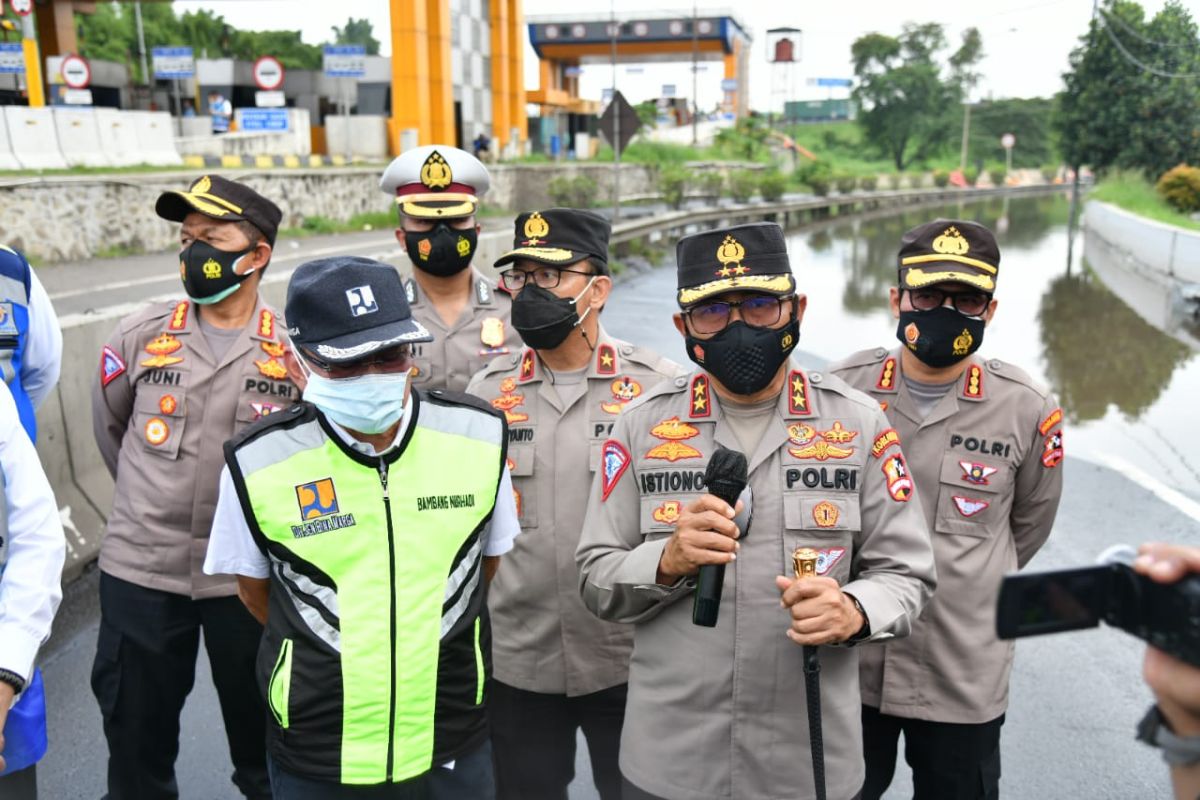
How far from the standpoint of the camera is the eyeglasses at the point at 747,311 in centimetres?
269

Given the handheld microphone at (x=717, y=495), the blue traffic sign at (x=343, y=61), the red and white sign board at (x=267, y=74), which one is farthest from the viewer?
the blue traffic sign at (x=343, y=61)

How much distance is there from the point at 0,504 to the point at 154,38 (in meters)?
70.6

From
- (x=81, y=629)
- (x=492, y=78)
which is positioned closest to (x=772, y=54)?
(x=492, y=78)

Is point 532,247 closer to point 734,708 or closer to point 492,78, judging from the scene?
Result: point 734,708

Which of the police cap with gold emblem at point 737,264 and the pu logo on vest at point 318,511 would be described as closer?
the pu logo on vest at point 318,511

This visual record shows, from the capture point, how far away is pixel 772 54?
7619 centimetres

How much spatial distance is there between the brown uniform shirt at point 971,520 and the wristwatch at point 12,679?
2.37m

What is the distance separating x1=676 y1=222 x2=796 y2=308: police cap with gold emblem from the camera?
264 centimetres

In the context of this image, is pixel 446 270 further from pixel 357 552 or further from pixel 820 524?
pixel 820 524

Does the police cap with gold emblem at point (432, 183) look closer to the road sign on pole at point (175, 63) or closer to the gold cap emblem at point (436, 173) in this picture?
the gold cap emblem at point (436, 173)

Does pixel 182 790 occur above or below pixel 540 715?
below

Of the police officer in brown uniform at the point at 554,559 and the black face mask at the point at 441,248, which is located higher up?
the black face mask at the point at 441,248

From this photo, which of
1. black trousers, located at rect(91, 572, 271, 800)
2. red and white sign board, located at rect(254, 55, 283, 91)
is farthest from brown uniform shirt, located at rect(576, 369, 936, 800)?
red and white sign board, located at rect(254, 55, 283, 91)

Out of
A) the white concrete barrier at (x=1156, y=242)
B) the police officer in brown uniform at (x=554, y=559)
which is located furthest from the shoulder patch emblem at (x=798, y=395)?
the white concrete barrier at (x=1156, y=242)
